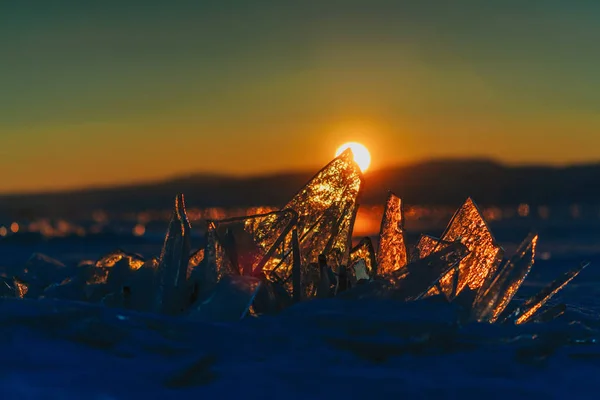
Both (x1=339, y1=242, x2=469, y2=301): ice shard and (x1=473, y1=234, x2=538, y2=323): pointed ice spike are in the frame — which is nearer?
(x1=339, y1=242, x2=469, y2=301): ice shard

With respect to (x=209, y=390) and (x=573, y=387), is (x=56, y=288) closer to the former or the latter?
(x=209, y=390)

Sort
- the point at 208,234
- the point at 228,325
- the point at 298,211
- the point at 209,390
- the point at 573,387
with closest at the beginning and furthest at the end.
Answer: the point at 209,390 < the point at 573,387 < the point at 228,325 < the point at 208,234 < the point at 298,211

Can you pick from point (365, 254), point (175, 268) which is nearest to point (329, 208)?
point (365, 254)

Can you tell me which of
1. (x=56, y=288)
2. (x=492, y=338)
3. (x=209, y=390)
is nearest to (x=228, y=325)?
(x=209, y=390)

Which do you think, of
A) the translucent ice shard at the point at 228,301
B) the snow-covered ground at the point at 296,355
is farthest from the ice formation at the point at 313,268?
the snow-covered ground at the point at 296,355

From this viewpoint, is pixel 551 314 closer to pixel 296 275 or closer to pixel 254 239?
pixel 296 275

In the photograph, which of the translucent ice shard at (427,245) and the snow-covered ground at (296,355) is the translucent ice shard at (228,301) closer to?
the snow-covered ground at (296,355)

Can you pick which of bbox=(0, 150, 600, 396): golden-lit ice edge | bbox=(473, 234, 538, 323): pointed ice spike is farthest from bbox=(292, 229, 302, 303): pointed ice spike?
bbox=(473, 234, 538, 323): pointed ice spike

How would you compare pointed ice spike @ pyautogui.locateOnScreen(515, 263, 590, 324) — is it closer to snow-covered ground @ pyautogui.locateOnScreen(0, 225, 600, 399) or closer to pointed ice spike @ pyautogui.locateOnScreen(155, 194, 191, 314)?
snow-covered ground @ pyautogui.locateOnScreen(0, 225, 600, 399)
